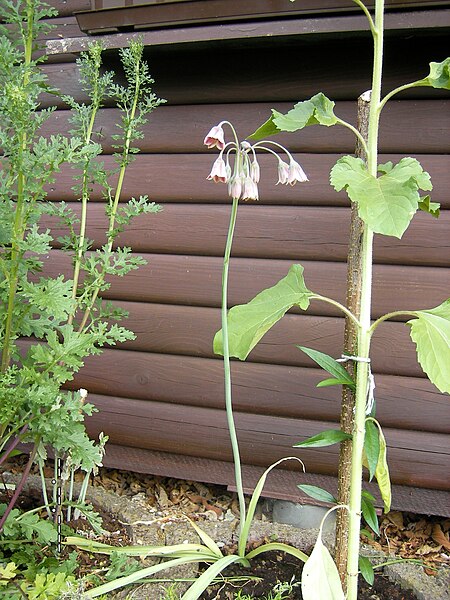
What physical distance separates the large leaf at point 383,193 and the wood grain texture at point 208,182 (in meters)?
1.20

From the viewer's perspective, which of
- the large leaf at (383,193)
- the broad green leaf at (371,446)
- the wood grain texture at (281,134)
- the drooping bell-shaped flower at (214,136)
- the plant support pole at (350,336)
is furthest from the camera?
the wood grain texture at (281,134)

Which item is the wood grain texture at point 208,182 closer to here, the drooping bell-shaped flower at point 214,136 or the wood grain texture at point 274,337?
the wood grain texture at point 274,337

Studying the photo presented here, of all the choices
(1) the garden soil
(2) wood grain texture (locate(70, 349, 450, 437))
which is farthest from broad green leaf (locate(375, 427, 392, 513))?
(2) wood grain texture (locate(70, 349, 450, 437))

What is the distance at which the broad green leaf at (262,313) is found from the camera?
129cm

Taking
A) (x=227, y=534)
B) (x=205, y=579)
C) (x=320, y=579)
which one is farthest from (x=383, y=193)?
(x=227, y=534)

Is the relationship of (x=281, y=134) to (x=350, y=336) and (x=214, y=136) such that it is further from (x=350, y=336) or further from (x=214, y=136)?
(x=350, y=336)

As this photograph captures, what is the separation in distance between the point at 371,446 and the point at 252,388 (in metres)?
1.22

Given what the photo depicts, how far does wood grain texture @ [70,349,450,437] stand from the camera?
2.38 m

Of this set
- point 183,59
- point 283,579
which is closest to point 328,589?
point 283,579

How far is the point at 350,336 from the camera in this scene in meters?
1.53

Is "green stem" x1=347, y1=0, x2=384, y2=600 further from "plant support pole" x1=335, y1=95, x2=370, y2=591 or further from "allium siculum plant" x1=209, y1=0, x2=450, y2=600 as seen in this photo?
"plant support pole" x1=335, y1=95, x2=370, y2=591

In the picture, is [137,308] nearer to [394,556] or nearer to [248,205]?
[248,205]

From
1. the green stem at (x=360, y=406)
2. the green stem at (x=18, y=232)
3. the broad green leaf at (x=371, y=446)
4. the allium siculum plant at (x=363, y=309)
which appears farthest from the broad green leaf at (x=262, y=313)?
the green stem at (x=18, y=232)

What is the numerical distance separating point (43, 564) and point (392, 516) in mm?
1455
